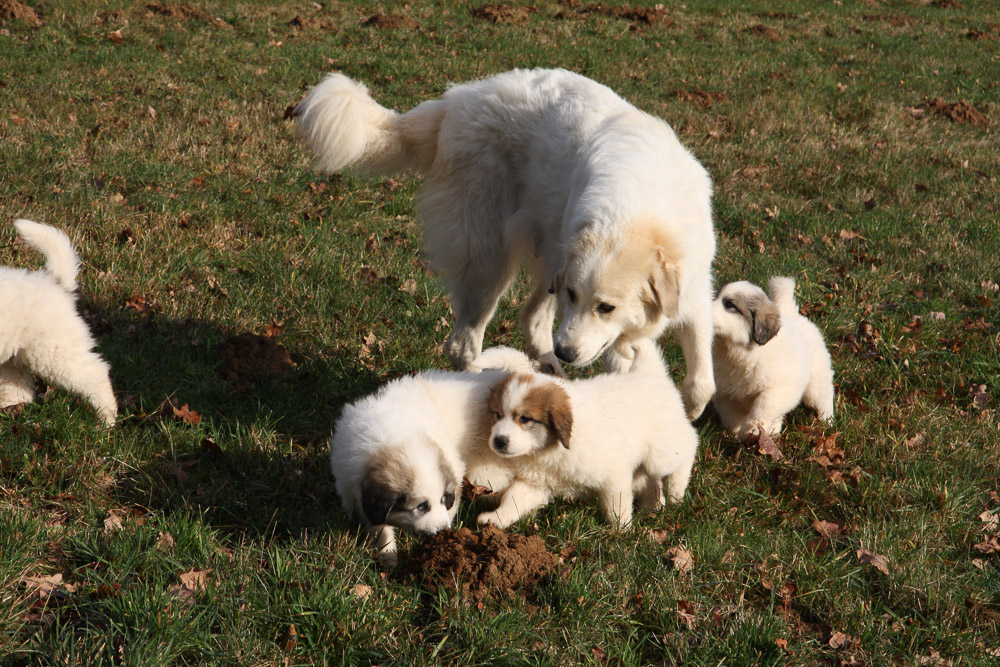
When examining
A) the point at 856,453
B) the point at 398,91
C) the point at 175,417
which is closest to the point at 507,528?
the point at 175,417

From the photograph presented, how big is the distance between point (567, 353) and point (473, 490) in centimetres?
83

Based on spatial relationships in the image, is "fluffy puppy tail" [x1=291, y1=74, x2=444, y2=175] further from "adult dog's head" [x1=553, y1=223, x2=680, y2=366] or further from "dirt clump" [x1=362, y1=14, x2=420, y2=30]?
"dirt clump" [x1=362, y1=14, x2=420, y2=30]

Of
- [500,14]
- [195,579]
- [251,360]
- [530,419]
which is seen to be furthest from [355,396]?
[500,14]

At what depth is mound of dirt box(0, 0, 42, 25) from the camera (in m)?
10.7

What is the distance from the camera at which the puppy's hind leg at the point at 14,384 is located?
394 centimetres

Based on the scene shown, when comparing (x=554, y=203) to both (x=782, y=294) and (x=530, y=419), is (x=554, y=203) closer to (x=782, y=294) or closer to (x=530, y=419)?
(x=530, y=419)

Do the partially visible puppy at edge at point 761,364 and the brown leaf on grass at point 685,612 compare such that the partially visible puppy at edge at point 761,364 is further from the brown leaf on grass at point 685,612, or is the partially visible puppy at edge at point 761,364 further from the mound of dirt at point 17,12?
the mound of dirt at point 17,12

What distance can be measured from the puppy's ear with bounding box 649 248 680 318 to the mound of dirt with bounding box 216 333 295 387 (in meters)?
2.29

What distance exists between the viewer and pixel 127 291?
5.22m

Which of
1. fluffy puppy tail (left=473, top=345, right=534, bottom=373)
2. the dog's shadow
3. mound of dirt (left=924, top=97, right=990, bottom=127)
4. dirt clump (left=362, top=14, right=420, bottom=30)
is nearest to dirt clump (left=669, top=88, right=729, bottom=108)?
mound of dirt (left=924, top=97, right=990, bottom=127)

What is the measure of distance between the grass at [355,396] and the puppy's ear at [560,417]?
471 mm

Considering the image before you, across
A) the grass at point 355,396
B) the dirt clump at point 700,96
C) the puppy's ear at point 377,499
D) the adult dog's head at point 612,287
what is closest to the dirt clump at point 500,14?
the grass at point 355,396

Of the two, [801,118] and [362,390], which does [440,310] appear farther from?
[801,118]

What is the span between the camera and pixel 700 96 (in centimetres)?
1164
